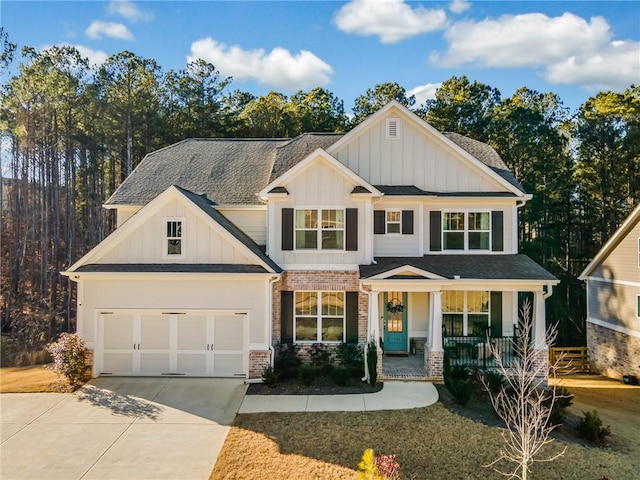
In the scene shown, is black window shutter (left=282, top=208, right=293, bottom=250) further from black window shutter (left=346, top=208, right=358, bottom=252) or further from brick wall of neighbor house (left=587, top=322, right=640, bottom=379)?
brick wall of neighbor house (left=587, top=322, right=640, bottom=379)

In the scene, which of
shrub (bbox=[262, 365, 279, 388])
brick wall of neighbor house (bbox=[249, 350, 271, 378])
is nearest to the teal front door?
shrub (bbox=[262, 365, 279, 388])

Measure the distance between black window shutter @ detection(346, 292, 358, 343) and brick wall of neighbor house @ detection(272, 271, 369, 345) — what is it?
0.11 m

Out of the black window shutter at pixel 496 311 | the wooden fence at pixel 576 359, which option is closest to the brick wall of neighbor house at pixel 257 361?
the black window shutter at pixel 496 311

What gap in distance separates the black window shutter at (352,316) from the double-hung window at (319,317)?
20 cm

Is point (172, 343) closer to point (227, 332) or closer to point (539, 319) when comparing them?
point (227, 332)

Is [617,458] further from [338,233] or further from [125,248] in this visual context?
[125,248]

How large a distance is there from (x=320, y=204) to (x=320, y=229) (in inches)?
35.1

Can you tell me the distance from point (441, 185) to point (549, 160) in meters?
17.9

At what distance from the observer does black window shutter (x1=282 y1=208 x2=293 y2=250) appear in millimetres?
14734

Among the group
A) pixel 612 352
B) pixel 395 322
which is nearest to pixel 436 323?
pixel 395 322

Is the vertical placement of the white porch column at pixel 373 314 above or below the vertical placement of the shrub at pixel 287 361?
above

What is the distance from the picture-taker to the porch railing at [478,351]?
13972 millimetres

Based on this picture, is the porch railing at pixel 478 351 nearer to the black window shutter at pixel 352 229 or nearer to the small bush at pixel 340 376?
the small bush at pixel 340 376

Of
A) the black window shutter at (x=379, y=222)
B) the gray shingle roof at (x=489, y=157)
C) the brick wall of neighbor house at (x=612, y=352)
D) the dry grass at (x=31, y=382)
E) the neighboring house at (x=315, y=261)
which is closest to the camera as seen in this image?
the dry grass at (x=31, y=382)
